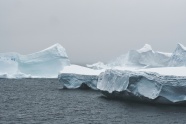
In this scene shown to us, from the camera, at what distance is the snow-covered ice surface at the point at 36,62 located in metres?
39.6

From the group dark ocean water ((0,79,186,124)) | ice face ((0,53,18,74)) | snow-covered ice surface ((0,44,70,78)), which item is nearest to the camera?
dark ocean water ((0,79,186,124))

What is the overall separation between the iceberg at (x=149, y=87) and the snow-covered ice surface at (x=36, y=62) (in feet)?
57.4

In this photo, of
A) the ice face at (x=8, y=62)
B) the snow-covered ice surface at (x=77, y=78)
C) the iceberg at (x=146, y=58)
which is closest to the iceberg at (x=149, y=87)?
the snow-covered ice surface at (x=77, y=78)

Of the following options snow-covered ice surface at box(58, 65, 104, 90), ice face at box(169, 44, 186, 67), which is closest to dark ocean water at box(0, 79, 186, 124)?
snow-covered ice surface at box(58, 65, 104, 90)

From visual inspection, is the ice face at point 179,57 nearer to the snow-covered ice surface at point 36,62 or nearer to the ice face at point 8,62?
the snow-covered ice surface at point 36,62

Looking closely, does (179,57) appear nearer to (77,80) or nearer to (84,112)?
(77,80)

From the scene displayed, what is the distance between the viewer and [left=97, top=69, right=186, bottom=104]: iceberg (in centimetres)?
2006

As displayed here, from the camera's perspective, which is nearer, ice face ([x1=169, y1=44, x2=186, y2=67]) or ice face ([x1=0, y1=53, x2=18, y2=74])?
ice face ([x1=169, y1=44, x2=186, y2=67])

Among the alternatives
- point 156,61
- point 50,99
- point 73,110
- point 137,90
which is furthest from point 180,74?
point 156,61

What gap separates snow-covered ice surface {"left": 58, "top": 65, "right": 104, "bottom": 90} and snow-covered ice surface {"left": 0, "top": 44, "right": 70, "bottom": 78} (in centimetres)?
916

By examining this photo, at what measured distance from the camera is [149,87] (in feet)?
68.1

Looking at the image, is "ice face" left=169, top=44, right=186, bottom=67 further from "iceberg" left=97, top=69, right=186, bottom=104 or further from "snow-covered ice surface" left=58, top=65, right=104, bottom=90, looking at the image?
"iceberg" left=97, top=69, right=186, bottom=104

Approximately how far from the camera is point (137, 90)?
69.5 feet

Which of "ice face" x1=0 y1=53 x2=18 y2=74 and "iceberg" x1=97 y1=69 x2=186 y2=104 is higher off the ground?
"iceberg" x1=97 y1=69 x2=186 y2=104
